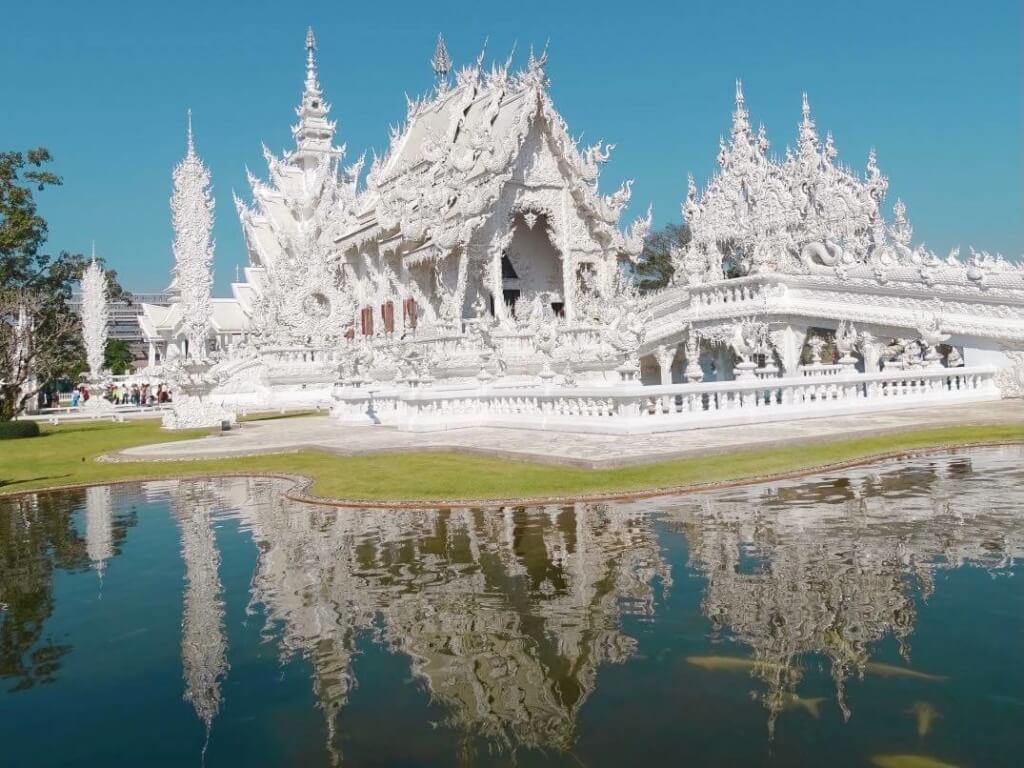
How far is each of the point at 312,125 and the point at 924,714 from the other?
160 feet

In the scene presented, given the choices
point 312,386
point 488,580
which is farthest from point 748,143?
point 488,580

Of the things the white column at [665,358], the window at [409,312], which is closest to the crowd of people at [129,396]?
the window at [409,312]

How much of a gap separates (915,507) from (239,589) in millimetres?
5747

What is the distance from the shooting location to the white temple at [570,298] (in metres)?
18.1

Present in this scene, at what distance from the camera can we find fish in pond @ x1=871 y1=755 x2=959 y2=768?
10.5ft

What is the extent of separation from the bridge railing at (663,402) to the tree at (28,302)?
46.0 ft

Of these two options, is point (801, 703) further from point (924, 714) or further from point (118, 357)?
point (118, 357)

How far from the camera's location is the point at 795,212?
38.2 m

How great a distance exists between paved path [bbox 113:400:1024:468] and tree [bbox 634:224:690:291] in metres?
39.2

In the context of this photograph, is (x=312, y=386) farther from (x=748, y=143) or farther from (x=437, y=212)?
(x=748, y=143)

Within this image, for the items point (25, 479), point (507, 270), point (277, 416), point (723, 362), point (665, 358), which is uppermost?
point (507, 270)

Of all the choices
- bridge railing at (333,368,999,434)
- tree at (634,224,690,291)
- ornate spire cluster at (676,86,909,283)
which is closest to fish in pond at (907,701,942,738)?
bridge railing at (333,368,999,434)

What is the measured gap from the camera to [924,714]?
11.9 ft

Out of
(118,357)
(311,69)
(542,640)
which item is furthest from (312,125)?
(542,640)
